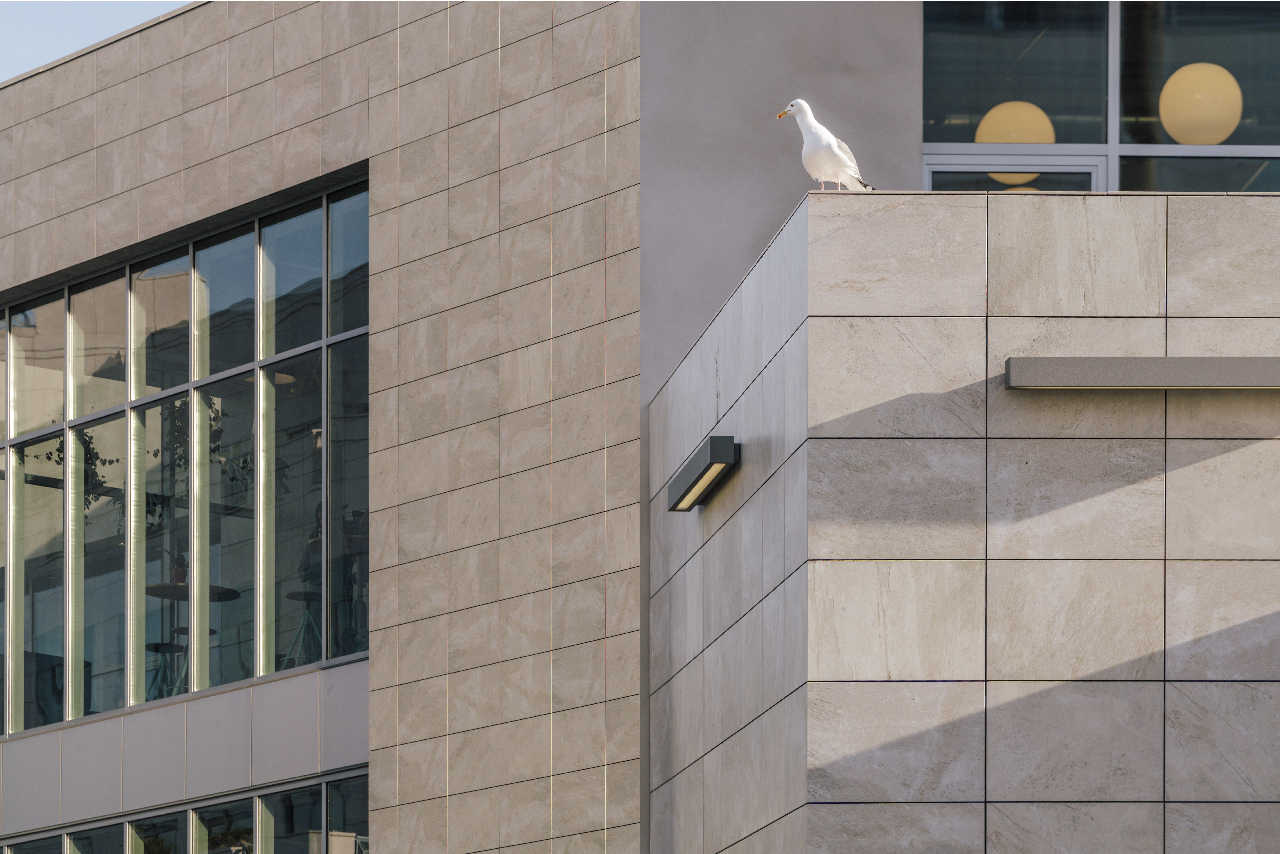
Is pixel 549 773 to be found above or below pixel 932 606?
below

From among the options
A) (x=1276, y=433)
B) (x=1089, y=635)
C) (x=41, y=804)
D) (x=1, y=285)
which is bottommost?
(x=41, y=804)

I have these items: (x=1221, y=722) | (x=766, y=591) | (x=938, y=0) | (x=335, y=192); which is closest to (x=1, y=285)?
(x=335, y=192)

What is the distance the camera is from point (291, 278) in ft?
60.2

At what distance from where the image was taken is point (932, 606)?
9750 mm

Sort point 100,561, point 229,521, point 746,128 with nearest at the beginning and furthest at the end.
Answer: point 746,128, point 229,521, point 100,561

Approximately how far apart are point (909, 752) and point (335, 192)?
10.4 metres

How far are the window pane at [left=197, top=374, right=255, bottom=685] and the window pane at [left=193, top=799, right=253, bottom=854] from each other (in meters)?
1.32

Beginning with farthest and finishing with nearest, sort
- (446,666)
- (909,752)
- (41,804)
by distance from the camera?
(41,804)
(446,666)
(909,752)

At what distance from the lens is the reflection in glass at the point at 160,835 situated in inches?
720

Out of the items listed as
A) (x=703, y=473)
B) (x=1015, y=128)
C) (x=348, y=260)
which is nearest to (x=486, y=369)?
(x=348, y=260)

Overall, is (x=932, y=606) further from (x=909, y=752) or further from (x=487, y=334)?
(x=487, y=334)

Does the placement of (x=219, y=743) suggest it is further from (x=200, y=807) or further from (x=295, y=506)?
(x=295, y=506)

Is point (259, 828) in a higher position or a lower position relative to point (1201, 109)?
lower

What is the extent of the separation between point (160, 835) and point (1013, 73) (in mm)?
11502
